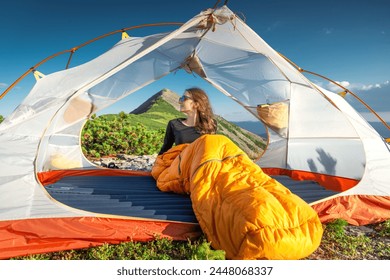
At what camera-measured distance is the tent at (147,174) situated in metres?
2.64

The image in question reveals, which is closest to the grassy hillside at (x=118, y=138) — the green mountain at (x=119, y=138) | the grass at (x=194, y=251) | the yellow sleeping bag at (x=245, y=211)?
Answer: the green mountain at (x=119, y=138)

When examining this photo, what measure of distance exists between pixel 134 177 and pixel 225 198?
2.17 meters

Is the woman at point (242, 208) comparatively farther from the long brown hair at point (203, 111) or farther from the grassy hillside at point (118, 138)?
the grassy hillside at point (118, 138)

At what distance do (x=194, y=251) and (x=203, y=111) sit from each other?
2106 millimetres

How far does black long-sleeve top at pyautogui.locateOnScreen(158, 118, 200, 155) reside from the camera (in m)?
4.18

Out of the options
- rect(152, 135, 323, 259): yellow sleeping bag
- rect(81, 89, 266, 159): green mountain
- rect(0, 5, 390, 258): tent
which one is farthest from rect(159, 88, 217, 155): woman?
rect(81, 89, 266, 159): green mountain

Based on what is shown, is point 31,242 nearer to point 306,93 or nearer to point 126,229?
point 126,229

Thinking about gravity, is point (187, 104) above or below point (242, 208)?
above

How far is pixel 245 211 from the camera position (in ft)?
7.23

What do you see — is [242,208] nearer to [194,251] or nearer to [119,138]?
[194,251]

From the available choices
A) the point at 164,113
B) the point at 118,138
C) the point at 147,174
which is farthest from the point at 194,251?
the point at 164,113

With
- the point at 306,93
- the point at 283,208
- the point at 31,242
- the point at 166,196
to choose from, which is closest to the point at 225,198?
the point at 283,208

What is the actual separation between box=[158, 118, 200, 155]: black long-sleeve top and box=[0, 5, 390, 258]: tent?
1.92 ft
